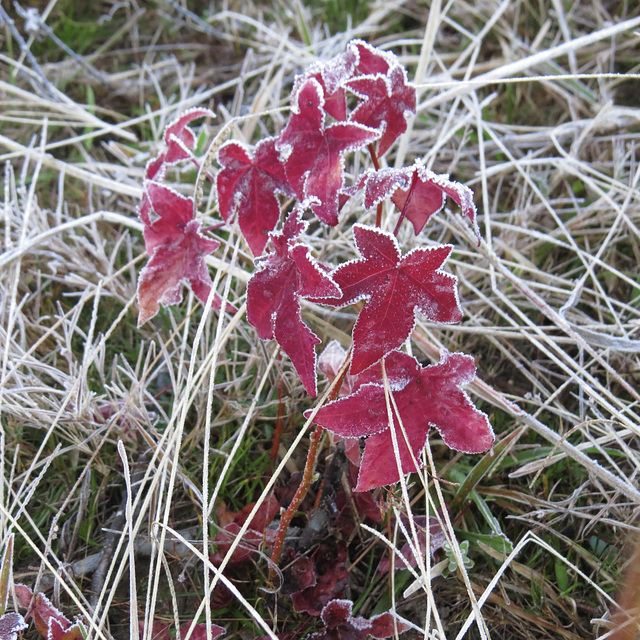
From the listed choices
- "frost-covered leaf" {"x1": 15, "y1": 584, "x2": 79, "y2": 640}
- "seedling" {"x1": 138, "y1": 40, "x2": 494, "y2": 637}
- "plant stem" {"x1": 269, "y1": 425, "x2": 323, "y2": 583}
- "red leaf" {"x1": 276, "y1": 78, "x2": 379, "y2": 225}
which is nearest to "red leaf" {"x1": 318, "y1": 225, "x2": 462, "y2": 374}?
"seedling" {"x1": 138, "y1": 40, "x2": 494, "y2": 637}

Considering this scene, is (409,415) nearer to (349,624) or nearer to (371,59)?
(349,624)

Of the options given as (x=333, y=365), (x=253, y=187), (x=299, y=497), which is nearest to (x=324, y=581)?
(x=299, y=497)

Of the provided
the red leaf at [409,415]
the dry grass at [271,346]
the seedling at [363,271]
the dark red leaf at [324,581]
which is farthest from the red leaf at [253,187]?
the dark red leaf at [324,581]

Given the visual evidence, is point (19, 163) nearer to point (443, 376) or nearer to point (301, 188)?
point (301, 188)

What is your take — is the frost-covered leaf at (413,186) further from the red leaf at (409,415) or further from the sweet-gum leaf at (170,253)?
the sweet-gum leaf at (170,253)

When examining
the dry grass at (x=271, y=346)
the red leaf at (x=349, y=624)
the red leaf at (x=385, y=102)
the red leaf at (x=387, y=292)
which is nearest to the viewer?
the red leaf at (x=387, y=292)

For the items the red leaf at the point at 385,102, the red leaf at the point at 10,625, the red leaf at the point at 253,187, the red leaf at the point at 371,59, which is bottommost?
the red leaf at the point at 10,625

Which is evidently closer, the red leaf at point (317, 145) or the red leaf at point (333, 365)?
the red leaf at point (317, 145)
